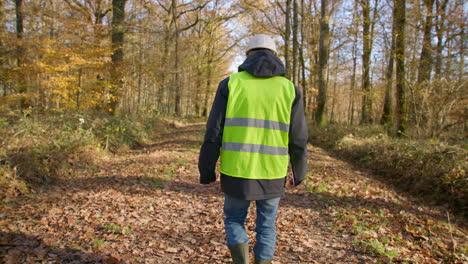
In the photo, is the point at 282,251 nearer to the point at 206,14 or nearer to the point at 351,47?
the point at 351,47

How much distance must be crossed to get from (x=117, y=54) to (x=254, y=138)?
12554mm

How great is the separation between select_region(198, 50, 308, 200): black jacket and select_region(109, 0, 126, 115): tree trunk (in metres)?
11.0

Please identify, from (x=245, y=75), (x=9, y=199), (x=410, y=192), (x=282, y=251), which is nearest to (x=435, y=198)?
(x=410, y=192)

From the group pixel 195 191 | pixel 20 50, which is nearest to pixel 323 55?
pixel 195 191

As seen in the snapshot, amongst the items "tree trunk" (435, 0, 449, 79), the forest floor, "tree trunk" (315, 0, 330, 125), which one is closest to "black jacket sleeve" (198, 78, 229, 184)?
the forest floor

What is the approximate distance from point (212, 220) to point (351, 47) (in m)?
20.4

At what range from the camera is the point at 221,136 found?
2.53 meters

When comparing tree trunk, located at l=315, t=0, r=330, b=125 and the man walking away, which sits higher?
tree trunk, located at l=315, t=0, r=330, b=125

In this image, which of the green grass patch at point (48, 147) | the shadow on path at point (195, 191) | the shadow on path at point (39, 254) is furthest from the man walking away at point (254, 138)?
the green grass patch at point (48, 147)

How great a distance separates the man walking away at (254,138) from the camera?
2402 millimetres

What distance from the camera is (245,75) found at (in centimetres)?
244

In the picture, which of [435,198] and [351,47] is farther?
[351,47]

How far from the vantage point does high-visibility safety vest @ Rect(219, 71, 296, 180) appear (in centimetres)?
240

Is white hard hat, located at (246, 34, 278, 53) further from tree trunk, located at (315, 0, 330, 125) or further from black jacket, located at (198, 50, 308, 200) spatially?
tree trunk, located at (315, 0, 330, 125)
